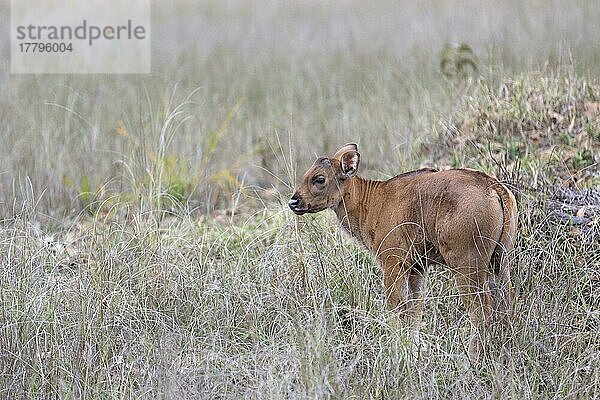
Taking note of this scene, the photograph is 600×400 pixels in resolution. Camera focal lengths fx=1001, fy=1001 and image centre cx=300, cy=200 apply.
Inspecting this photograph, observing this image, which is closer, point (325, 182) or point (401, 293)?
point (401, 293)

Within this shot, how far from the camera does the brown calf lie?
6.05 meters

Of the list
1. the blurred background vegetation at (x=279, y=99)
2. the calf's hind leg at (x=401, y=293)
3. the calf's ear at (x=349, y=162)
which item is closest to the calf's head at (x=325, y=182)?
the calf's ear at (x=349, y=162)

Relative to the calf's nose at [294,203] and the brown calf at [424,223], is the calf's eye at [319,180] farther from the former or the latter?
the calf's nose at [294,203]

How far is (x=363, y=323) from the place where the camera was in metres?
6.19

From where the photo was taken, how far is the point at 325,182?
22.0 ft

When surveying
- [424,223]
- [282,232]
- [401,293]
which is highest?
[424,223]

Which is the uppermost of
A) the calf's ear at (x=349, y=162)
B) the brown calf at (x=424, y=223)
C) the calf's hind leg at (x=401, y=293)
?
the calf's ear at (x=349, y=162)

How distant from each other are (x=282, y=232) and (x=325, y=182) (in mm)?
569

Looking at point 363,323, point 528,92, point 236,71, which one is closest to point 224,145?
point 236,71

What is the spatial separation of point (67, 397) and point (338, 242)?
246 centimetres

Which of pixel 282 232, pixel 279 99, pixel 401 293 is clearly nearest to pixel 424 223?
pixel 401 293

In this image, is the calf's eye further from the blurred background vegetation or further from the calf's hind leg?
the calf's hind leg

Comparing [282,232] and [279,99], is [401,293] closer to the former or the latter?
[282,232]

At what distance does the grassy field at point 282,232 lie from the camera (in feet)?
19.1
